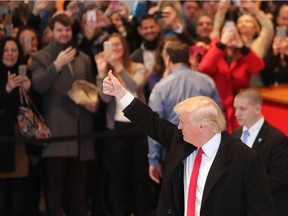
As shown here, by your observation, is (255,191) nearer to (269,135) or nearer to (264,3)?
(269,135)

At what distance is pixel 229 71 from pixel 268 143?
5.89 feet

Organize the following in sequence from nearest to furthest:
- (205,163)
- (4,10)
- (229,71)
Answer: (205,163) < (4,10) < (229,71)

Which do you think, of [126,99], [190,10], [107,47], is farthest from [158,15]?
[126,99]

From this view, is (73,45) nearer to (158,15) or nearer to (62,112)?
(62,112)

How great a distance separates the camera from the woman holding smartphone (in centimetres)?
579

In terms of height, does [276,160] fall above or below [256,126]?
below

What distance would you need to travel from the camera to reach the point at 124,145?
589 centimetres

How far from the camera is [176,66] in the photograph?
18.0 feet

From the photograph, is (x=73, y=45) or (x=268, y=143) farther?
(x=73, y=45)

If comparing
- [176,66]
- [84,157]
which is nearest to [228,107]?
[176,66]

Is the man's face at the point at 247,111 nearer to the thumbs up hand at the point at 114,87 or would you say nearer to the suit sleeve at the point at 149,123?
the suit sleeve at the point at 149,123

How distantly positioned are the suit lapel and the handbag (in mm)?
2501

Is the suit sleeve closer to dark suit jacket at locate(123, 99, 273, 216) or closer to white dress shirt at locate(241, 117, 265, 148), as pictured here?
dark suit jacket at locate(123, 99, 273, 216)

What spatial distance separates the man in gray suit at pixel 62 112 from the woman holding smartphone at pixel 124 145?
204 mm
